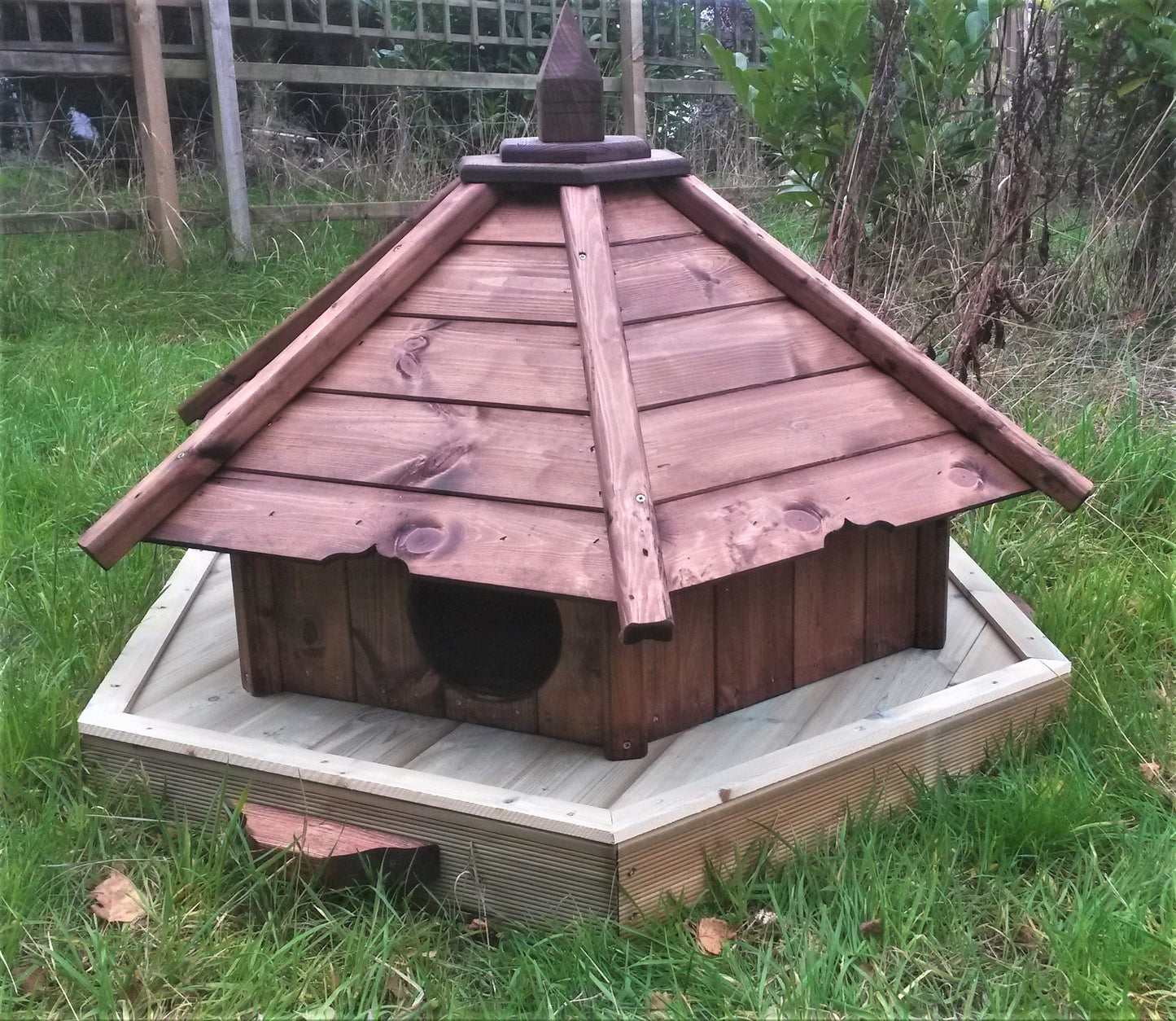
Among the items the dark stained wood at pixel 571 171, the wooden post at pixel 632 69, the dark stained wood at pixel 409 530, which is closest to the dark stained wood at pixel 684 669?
the dark stained wood at pixel 409 530

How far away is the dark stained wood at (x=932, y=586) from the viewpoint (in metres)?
2.39

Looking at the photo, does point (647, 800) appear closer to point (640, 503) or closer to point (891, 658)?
point (640, 503)

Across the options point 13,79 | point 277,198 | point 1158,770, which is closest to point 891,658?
point 1158,770

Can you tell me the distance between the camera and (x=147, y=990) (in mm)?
1760

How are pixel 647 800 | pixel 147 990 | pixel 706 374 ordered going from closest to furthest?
pixel 147 990 < pixel 647 800 < pixel 706 374

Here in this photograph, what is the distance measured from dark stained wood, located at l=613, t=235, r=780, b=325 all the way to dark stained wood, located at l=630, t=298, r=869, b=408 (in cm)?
2

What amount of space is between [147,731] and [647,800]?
0.91 meters

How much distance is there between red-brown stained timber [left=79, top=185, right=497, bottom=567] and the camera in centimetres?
203

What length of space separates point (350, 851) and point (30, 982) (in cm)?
49

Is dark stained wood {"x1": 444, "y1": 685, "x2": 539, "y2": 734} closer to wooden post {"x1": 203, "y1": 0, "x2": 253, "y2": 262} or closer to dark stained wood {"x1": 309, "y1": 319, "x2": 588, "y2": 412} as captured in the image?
dark stained wood {"x1": 309, "y1": 319, "x2": 588, "y2": 412}

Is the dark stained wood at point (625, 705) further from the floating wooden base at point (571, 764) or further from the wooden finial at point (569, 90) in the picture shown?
the wooden finial at point (569, 90)

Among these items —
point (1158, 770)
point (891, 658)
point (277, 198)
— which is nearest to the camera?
point (1158, 770)

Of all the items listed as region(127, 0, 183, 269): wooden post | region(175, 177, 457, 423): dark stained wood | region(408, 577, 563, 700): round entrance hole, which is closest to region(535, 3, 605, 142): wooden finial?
region(175, 177, 457, 423): dark stained wood

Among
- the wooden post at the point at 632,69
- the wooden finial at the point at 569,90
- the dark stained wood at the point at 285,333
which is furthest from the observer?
the wooden post at the point at 632,69
